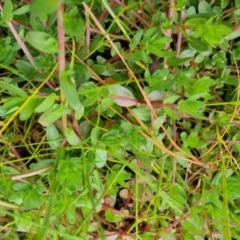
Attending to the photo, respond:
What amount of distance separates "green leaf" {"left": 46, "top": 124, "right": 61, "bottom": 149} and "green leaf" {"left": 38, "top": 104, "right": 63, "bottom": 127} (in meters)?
0.03

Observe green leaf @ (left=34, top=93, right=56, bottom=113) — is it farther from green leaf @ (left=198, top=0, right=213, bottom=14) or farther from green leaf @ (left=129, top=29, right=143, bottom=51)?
green leaf @ (left=198, top=0, right=213, bottom=14)

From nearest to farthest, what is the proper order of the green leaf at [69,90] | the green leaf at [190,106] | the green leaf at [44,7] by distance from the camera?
the green leaf at [44,7] < the green leaf at [69,90] < the green leaf at [190,106]

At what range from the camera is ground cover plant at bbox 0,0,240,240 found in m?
0.77

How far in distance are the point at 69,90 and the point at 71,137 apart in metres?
0.12

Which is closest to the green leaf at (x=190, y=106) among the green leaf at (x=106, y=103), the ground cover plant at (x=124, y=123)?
the ground cover plant at (x=124, y=123)

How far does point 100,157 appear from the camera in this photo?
82 cm

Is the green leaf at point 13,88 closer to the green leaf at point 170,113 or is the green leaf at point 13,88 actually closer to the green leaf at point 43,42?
the green leaf at point 43,42

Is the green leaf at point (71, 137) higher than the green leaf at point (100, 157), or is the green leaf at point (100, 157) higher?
the green leaf at point (71, 137)

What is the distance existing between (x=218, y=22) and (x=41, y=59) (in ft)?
0.98

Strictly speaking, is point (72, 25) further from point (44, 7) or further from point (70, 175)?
point (70, 175)

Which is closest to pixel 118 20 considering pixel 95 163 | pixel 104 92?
pixel 104 92

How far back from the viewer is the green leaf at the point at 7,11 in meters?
0.72

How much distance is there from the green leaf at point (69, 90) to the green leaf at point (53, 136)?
11 centimetres

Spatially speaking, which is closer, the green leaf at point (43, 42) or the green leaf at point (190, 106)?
the green leaf at point (43, 42)
